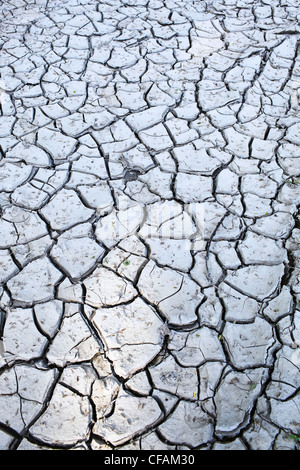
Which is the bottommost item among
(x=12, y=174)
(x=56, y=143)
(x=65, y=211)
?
(x=65, y=211)

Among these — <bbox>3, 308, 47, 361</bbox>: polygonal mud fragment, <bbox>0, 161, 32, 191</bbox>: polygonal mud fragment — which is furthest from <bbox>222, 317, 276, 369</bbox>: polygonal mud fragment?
<bbox>0, 161, 32, 191</bbox>: polygonal mud fragment

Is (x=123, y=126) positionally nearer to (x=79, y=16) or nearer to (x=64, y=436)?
(x=79, y=16)

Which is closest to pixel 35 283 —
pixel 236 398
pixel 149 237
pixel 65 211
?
pixel 65 211

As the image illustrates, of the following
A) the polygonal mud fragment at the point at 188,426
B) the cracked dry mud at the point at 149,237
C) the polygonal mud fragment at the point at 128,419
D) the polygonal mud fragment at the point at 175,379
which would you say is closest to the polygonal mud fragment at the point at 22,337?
the cracked dry mud at the point at 149,237

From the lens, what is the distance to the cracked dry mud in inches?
67.2

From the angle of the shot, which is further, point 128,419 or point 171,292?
point 171,292

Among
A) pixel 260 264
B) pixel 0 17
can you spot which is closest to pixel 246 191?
pixel 260 264

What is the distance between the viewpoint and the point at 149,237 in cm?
230

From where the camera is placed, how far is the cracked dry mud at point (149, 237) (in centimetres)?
171

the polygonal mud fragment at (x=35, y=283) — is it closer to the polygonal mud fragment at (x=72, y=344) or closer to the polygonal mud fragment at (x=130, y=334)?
the polygonal mud fragment at (x=72, y=344)

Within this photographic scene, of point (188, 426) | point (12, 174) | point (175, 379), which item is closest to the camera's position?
point (188, 426)

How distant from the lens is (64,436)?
164cm

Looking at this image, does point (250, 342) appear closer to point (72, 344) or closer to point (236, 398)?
point (236, 398)
